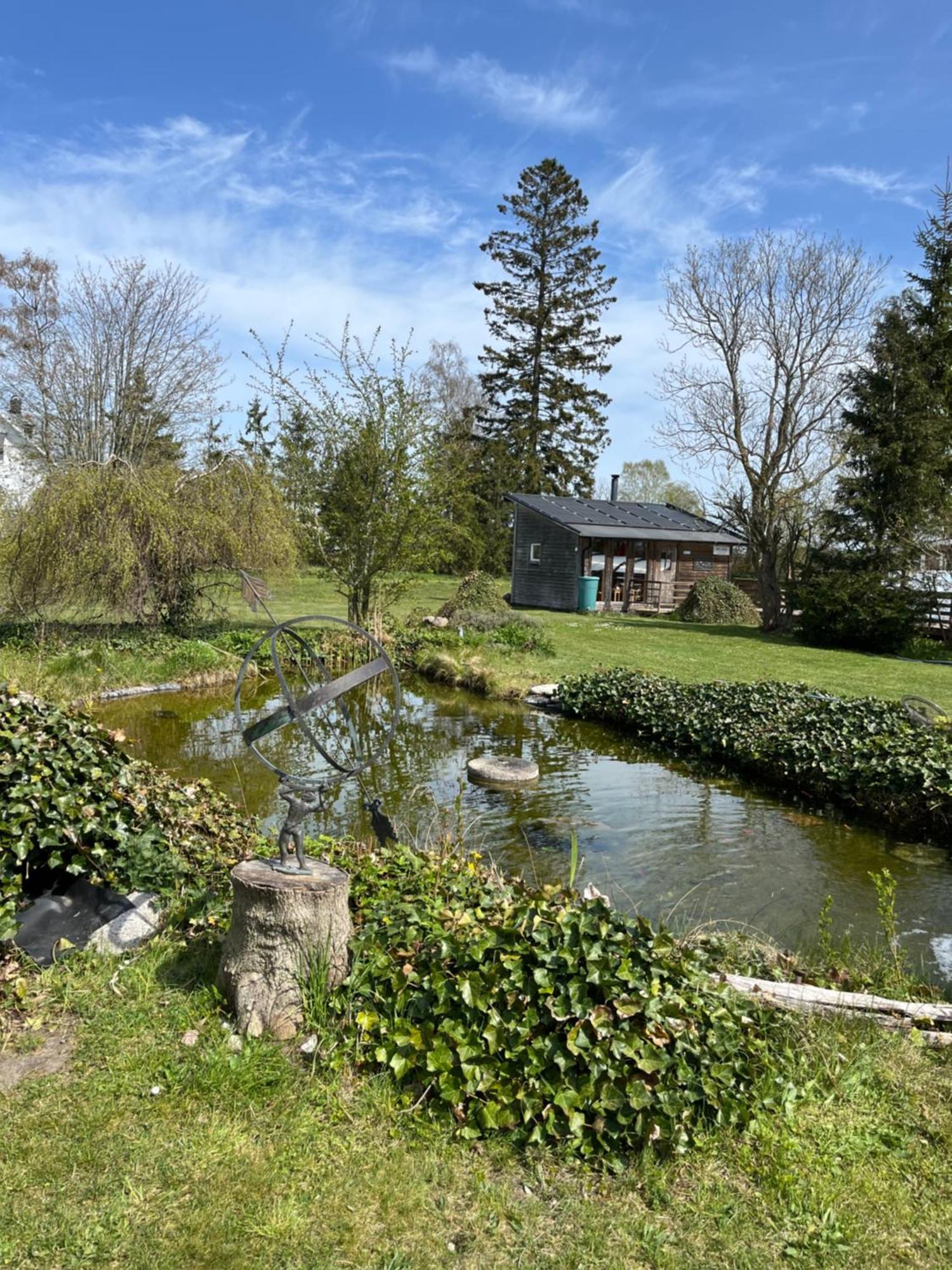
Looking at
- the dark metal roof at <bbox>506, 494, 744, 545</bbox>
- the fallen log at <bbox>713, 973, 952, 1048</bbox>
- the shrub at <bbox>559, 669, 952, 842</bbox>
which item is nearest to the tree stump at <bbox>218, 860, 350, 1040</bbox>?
the fallen log at <bbox>713, 973, 952, 1048</bbox>

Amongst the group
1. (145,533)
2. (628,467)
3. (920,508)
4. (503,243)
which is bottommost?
(145,533)

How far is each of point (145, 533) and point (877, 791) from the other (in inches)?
467

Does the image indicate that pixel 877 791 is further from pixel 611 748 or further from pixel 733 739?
pixel 611 748

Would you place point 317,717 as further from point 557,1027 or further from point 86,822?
point 557,1027

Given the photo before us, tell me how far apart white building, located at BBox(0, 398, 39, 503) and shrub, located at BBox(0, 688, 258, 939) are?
36.8 ft

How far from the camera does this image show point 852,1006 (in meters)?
3.95

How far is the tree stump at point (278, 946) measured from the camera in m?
3.52

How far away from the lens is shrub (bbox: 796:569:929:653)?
20.0 meters

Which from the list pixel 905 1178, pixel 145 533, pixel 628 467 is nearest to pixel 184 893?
pixel 905 1178

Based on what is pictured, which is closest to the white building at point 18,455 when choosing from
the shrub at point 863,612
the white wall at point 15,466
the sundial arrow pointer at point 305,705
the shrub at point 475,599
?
the white wall at point 15,466

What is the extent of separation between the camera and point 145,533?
14.8 meters

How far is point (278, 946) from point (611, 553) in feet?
90.8

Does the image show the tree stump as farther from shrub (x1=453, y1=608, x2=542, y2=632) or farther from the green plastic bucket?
the green plastic bucket

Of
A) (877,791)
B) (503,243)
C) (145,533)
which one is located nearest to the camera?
(877,791)
